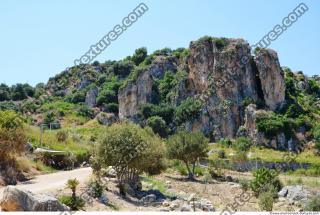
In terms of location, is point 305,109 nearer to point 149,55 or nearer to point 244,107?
point 244,107

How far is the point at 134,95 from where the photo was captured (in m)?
79.4

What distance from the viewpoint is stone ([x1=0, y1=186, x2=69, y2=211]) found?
13.6m

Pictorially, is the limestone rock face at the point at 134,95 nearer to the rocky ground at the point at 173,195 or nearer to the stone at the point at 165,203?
the rocky ground at the point at 173,195

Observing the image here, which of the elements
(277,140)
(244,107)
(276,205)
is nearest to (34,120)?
(244,107)

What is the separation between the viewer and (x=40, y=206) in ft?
45.5

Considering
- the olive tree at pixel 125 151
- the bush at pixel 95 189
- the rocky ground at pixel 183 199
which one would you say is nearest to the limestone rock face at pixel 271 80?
the rocky ground at pixel 183 199

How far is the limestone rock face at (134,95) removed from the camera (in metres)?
79.1

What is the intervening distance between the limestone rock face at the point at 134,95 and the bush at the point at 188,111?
917cm

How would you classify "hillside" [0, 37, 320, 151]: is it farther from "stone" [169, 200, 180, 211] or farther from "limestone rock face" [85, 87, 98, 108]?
"stone" [169, 200, 180, 211]

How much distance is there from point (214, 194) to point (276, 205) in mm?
4753

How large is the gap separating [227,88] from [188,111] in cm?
714

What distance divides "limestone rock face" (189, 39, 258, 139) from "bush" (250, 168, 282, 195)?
3613 cm

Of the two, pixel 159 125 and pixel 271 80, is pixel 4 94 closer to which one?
pixel 159 125

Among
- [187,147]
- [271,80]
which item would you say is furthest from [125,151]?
[271,80]
